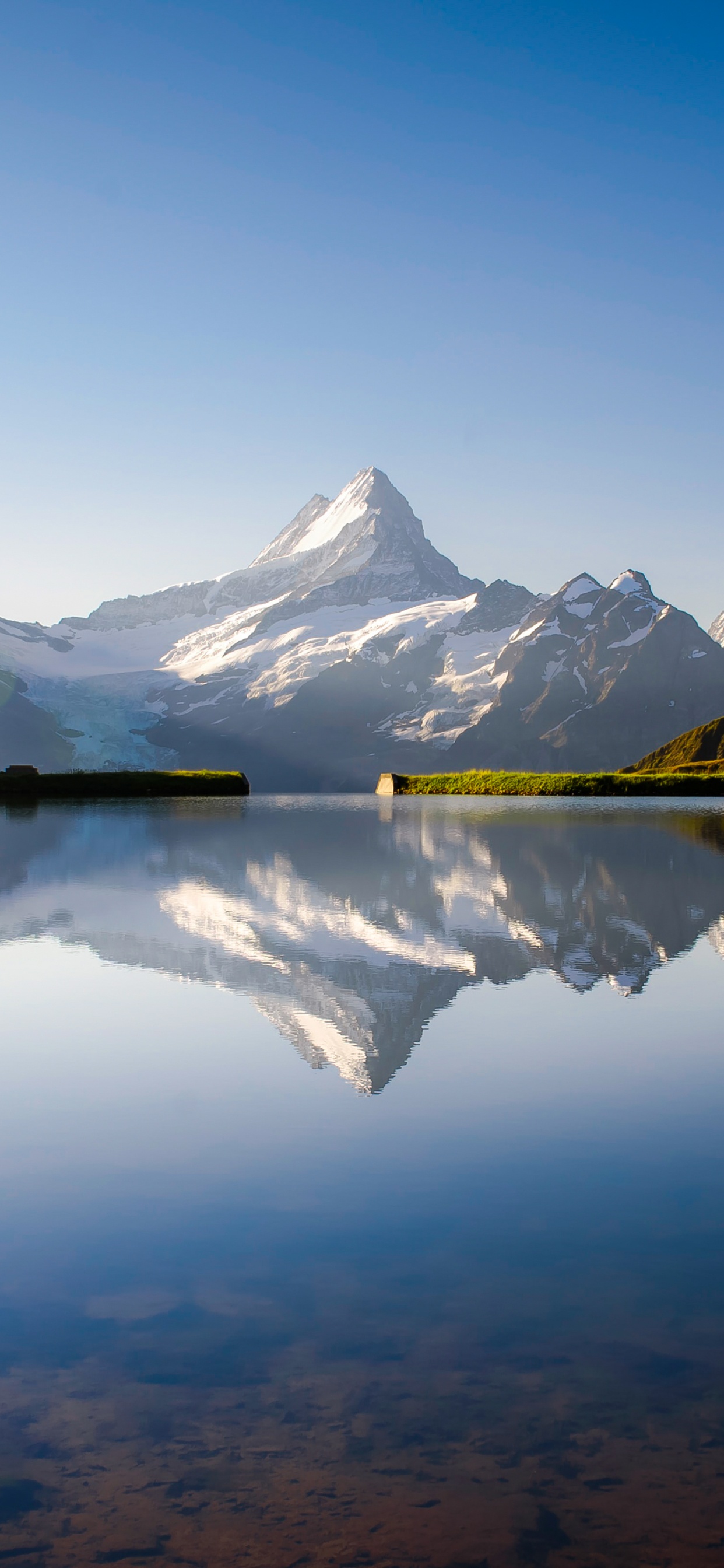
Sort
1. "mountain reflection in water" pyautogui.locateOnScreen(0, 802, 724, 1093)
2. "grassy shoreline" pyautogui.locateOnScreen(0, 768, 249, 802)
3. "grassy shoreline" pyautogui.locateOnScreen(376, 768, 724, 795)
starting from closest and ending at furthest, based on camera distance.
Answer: "mountain reflection in water" pyautogui.locateOnScreen(0, 802, 724, 1093) → "grassy shoreline" pyautogui.locateOnScreen(0, 768, 249, 802) → "grassy shoreline" pyautogui.locateOnScreen(376, 768, 724, 795)

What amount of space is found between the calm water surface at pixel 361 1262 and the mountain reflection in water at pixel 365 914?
19cm

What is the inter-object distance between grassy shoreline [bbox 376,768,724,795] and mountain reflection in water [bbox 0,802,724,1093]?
7259cm

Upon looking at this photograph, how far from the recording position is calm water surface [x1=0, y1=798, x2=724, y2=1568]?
15.3 ft

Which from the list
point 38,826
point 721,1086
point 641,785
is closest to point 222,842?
point 38,826

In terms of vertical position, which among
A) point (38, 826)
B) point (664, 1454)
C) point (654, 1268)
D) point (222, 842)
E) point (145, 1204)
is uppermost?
point (38, 826)

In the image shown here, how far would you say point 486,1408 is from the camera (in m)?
5.25

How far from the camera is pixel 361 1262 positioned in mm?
6793

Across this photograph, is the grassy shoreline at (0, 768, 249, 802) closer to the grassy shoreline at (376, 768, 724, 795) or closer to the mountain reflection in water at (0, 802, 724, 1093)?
the grassy shoreline at (376, 768, 724, 795)

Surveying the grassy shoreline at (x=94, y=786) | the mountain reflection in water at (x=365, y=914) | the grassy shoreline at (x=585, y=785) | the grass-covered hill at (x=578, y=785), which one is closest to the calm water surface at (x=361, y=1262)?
the mountain reflection in water at (x=365, y=914)

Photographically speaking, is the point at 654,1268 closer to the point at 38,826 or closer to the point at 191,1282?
the point at 191,1282

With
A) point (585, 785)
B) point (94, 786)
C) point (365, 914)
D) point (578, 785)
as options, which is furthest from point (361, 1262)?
point (578, 785)

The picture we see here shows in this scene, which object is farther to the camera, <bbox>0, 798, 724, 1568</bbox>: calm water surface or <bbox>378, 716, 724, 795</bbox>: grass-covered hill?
<bbox>378, 716, 724, 795</bbox>: grass-covered hill

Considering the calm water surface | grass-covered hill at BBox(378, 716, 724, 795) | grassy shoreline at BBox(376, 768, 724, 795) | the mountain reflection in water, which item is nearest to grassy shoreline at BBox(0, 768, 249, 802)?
grass-covered hill at BBox(378, 716, 724, 795)

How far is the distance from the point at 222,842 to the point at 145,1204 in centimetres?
3873
